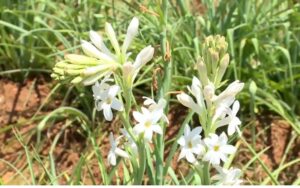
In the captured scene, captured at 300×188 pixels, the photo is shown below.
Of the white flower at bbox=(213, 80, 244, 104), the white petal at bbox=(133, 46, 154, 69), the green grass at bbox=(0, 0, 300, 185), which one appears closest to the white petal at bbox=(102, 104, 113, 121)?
the white petal at bbox=(133, 46, 154, 69)

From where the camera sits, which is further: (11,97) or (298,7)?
(11,97)

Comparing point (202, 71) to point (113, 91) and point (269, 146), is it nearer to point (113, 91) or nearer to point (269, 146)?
point (113, 91)

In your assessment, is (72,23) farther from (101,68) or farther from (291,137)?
(101,68)

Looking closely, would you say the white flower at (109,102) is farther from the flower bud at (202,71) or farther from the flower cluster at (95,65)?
the flower bud at (202,71)

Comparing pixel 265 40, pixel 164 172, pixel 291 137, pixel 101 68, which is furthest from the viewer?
pixel 265 40

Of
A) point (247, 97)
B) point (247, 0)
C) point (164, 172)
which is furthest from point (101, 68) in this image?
point (247, 0)

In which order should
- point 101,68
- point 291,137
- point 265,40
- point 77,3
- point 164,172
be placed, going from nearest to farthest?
point 101,68 → point 164,172 → point 291,137 → point 265,40 → point 77,3
